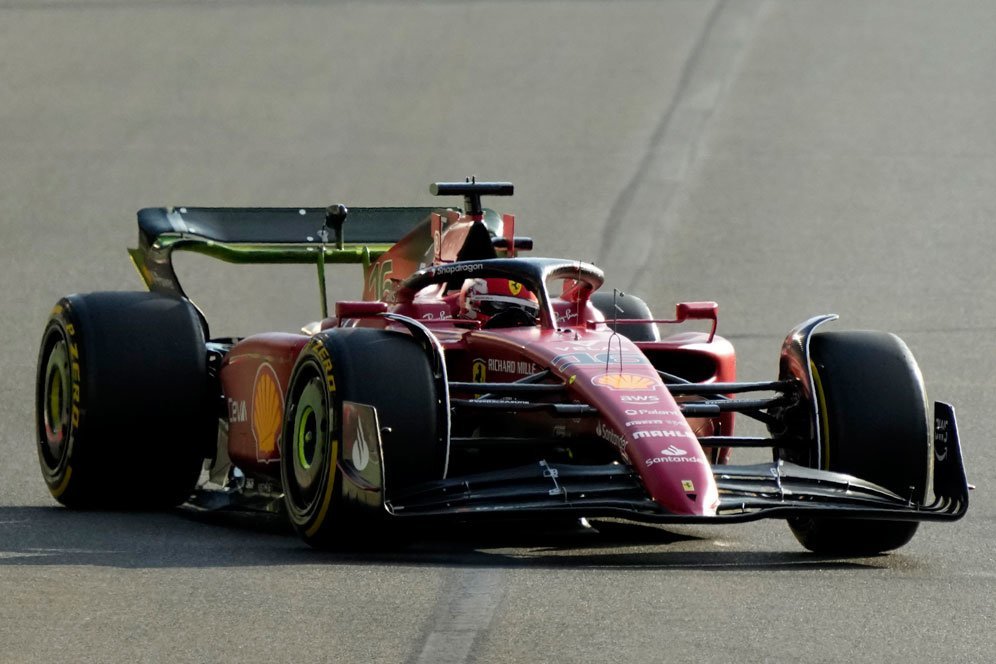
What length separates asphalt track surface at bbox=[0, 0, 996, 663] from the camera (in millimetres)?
6551

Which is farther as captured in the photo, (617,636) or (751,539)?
(751,539)

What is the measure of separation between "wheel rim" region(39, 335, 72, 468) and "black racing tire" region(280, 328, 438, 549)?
90.8 inches

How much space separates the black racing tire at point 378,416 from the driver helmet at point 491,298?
1.54 meters

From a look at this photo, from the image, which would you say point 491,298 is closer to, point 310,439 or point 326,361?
point 310,439

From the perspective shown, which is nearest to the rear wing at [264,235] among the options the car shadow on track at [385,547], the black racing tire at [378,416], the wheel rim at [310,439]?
the car shadow on track at [385,547]

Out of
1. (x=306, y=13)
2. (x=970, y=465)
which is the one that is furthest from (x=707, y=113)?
(x=970, y=465)

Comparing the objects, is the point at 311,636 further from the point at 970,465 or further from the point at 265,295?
the point at 265,295

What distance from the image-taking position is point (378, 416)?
7.97m

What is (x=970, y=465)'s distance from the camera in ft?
38.5

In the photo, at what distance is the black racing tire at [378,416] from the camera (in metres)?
8.00

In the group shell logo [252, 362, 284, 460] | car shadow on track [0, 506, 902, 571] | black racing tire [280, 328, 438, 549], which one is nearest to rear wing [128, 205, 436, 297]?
shell logo [252, 362, 284, 460]

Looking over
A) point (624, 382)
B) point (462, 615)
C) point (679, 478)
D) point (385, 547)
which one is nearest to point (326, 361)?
point (385, 547)

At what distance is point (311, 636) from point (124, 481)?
13.2 feet

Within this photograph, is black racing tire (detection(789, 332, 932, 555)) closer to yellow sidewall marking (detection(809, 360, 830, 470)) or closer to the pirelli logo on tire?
yellow sidewall marking (detection(809, 360, 830, 470))
